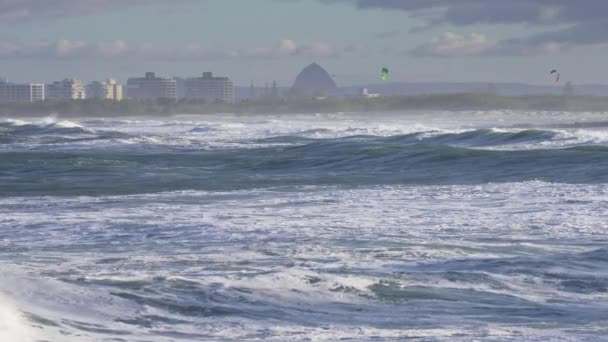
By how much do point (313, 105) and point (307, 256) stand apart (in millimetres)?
97562

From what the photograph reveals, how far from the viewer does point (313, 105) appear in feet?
357

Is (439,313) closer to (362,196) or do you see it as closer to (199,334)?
(199,334)

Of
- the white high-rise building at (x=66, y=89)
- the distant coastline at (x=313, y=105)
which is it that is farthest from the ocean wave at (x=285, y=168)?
the white high-rise building at (x=66, y=89)

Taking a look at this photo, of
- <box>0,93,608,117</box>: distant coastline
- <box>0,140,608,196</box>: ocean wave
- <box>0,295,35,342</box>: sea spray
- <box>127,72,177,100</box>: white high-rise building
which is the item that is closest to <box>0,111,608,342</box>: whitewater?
<box>0,295,35,342</box>: sea spray

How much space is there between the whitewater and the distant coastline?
78618 mm

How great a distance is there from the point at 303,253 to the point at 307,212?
3.96 metres

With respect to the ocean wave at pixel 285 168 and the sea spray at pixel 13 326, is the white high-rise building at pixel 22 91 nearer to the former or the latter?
the ocean wave at pixel 285 168

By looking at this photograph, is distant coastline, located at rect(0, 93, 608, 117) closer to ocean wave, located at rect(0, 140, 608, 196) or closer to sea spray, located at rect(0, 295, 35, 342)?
ocean wave, located at rect(0, 140, 608, 196)

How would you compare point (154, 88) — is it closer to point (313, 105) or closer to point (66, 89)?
point (66, 89)

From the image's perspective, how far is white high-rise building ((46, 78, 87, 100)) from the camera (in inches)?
7105

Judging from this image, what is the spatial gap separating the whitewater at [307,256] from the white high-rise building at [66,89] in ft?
523

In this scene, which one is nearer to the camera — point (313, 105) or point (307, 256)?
point (307, 256)

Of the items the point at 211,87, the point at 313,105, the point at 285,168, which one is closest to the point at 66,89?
the point at 211,87

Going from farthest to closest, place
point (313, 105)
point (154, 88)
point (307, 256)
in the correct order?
point (154, 88) → point (313, 105) → point (307, 256)
